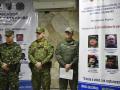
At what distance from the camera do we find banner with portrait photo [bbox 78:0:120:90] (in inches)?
142

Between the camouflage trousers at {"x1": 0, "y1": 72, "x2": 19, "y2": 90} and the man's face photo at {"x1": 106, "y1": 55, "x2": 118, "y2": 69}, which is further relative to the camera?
the camouflage trousers at {"x1": 0, "y1": 72, "x2": 19, "y2": 90}

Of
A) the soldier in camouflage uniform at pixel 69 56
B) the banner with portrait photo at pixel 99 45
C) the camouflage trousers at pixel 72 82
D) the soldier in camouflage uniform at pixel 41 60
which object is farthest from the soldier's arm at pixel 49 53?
the banner with portrait photo at pixel 99 45

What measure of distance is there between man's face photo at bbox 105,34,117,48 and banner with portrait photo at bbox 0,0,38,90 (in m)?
3.48

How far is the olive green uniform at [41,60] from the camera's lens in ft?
18.3

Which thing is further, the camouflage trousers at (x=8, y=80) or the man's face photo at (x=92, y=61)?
the camouflage trousers at (x=8, y=80)

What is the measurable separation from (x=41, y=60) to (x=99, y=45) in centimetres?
201

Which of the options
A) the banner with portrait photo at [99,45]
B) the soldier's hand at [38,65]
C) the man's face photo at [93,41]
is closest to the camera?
the banner with portrait photo at [99,45]

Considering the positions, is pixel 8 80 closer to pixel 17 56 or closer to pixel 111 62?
pixel 17 56

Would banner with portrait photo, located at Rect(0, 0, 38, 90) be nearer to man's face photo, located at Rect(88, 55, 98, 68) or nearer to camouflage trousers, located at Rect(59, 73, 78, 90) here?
camouflage trousers, located at Rect(59, 73, 78, 90)

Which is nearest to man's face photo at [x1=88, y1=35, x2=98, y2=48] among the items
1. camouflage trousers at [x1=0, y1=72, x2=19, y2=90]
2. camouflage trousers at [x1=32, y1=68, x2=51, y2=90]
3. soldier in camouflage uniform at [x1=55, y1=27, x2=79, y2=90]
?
soldier in camouflage uniform at [x1=55, y1=27, x2=79, y2=90]

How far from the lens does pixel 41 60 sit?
18.3ft

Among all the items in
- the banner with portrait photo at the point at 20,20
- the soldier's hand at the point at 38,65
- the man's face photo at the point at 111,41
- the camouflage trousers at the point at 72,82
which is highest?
the banner with portrait photo at the point at 20,20

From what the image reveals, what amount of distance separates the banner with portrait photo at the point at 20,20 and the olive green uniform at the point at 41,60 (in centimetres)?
129

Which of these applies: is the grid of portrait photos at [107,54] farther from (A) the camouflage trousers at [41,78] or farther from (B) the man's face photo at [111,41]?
(A) the camouflage trousers at [41,78]
